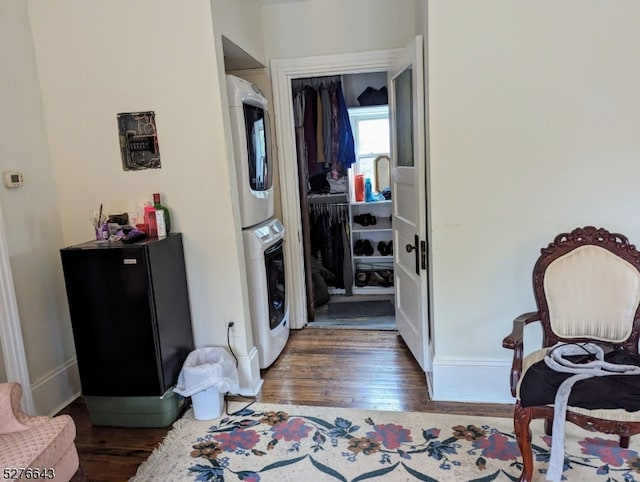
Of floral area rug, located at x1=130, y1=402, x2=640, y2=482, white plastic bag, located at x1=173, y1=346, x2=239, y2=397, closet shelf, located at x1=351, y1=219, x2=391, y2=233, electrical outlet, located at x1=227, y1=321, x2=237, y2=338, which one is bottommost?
floral area rug, located at x1=130, y1=402, x2=640, y2=482

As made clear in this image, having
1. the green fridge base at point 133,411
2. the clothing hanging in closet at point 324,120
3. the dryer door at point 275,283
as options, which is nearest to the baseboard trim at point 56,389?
the green fridge base at point 133,411

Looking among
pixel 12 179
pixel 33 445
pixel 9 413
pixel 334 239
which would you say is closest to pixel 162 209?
pixel 12 179

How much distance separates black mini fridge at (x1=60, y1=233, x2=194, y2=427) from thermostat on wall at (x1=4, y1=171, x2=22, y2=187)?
51 cm

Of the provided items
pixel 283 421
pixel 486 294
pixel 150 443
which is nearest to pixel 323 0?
pixel 486 294

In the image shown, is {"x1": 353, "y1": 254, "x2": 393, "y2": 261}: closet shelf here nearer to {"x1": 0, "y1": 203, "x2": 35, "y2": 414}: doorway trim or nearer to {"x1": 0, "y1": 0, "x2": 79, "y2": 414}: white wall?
{"x1": 0, "y1": 0, "x2": 79, "y2": 414}: white wall

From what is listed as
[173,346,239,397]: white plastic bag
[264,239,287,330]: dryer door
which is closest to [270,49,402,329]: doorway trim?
[264,239,287,330]: dryer door

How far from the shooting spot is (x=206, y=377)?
7.87 ft

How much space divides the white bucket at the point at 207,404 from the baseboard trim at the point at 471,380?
1264mm

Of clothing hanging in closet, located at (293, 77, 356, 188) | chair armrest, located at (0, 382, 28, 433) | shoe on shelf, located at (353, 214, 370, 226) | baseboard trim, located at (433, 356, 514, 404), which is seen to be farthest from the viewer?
shoe on shelf, located at (353, 214, 370, 226)

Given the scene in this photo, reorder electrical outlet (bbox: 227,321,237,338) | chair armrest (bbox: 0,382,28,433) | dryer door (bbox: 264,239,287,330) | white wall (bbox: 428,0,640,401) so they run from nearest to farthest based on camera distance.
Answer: chair armrest (bbox: 0,382,28,433)
white wall (bbox: 428,0,640,401)
electrical outlet (bbox: 227,321,237,338)
dryer door (bbox: 264,239,287,330)

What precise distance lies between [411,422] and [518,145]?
5.20 feet

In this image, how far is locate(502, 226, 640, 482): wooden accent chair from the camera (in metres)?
1.95

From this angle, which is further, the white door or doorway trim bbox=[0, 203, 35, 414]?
the white door

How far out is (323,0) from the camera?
3.25 m
